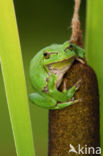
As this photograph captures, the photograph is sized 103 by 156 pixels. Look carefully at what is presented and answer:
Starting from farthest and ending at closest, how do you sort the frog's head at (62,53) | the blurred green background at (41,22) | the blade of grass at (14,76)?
1. the blurred green background at (41,22)
2. the frog's head at (62,53)
3. the blade of grass at (14,76)

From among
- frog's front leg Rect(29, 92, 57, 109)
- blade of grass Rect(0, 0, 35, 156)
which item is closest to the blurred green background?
frog's front leg Rect(29, 92, 57, 109)

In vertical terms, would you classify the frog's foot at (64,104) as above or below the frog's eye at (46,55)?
below

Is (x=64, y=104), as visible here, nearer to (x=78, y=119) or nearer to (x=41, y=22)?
(x=78, y=119)

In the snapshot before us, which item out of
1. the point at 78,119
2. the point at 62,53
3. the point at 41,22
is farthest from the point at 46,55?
the point at 41,22

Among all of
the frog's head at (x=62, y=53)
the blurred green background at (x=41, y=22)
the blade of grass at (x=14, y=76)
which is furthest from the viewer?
the blurred green background at (x=41, y=22)

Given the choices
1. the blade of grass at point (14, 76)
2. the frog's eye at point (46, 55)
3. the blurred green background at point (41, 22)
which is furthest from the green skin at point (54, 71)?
the blurred green background at point (41, 22)

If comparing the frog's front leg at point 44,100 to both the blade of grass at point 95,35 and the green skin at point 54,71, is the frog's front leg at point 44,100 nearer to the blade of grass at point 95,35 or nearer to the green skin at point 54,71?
the green skin at point 54,71

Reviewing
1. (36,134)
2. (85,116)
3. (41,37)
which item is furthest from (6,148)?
(85,116)
